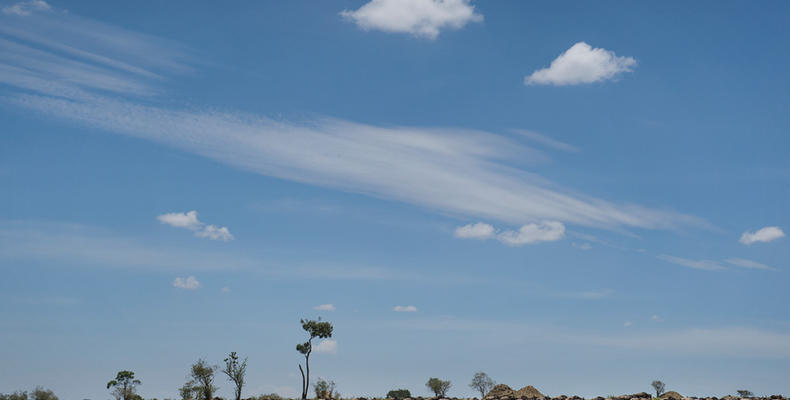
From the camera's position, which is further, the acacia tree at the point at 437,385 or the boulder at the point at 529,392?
the acacia tree at the point at 437,385

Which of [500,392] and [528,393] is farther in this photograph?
[500,392]

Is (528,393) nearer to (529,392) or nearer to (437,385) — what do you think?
(529,392)

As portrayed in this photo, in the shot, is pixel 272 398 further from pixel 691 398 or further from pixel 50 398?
pixel 691 398

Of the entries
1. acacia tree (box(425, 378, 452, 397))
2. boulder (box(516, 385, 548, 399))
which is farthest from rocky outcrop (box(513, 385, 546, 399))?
acacia tree (box(425, 378, 452, 397))

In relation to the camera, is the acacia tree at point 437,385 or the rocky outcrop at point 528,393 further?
the acacia tree at point 437,385

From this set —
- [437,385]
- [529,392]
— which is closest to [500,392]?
[529,392]

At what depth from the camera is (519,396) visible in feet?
243

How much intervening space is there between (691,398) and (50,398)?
3070 inches

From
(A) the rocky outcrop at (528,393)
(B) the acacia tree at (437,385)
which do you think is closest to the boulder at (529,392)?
(A) the rocky outcrop at (528,393)

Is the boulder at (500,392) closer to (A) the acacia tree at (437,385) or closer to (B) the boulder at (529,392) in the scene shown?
(B) the boulder at (529,392)

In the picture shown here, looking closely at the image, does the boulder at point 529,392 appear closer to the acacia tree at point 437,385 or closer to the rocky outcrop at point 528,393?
the rocky outcrop at point 528,393

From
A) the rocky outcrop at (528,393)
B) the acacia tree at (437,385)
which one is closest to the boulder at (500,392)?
the rocky outcrop at (528,393)

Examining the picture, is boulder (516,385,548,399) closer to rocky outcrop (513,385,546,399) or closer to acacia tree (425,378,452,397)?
rocky outcrop (513,385,546,399)

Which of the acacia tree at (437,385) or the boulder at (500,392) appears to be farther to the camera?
the acacia tree at (437,385)
